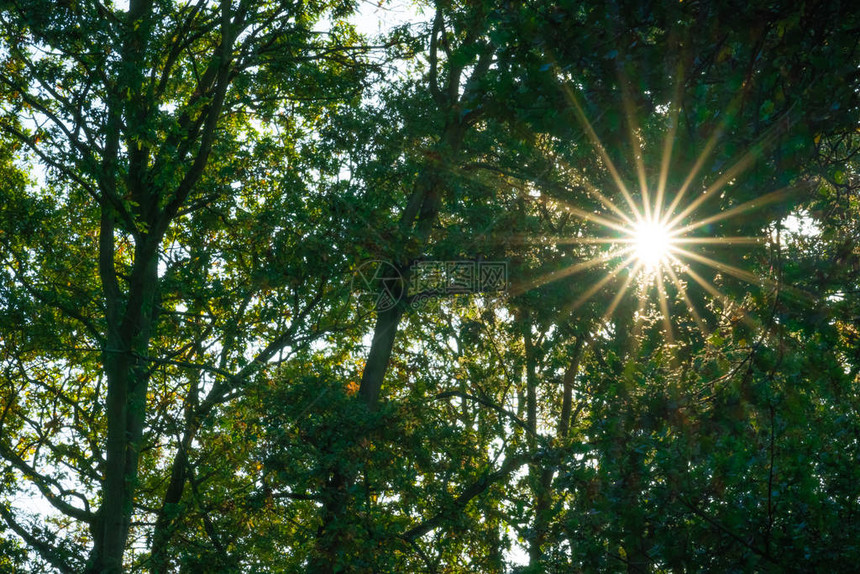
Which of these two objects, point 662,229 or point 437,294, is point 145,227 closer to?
point 437,294

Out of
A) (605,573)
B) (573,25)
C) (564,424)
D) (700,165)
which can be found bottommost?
(605,573)

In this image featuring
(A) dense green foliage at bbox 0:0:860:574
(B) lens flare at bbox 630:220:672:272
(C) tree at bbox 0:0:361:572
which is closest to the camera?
(A) dense green foliage at bbox 0:0:860:574

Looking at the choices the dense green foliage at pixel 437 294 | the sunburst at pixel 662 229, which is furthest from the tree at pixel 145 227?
the sunburst at pixel 662 229

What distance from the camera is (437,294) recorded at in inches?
538

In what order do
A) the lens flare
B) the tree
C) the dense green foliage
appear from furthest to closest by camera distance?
the tree → the lens flare → the dense green foliage

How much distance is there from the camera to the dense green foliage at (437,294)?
18.0 feet

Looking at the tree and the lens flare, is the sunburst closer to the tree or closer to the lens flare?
the lens flare

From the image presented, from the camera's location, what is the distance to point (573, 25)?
528cm

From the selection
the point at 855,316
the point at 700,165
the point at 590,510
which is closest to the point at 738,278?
the point at 855,316

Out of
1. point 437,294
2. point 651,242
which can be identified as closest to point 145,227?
point 437,294

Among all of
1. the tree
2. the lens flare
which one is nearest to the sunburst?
the lens flare

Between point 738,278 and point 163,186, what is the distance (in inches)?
332

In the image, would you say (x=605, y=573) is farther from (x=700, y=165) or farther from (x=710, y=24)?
(x=710, y=24)

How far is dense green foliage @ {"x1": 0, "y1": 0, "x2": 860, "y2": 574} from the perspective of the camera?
18.0 feet
